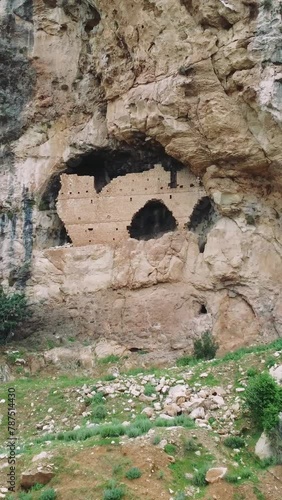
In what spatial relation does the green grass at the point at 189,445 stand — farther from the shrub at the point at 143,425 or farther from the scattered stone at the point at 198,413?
the scattered stone at the point at 198,413

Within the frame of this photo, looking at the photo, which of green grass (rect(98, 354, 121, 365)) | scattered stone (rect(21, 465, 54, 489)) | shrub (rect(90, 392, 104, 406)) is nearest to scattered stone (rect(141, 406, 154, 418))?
shrub (rect(90, 392, 104, 406))

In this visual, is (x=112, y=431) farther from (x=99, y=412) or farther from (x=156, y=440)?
(x=99, y=412)

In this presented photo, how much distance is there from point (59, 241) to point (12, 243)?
1674 millimetres

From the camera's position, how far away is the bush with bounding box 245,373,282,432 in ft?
37.6

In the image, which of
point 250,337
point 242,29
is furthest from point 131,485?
point 242,29

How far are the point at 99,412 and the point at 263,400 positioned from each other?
3.41 meters

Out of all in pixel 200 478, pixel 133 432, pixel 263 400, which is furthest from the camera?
pixel 263 400

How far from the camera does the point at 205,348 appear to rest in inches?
721

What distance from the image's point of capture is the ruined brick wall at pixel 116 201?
2153cm

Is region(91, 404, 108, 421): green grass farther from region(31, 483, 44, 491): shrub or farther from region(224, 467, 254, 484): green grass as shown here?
region(224, 467, 254, 484): green grass

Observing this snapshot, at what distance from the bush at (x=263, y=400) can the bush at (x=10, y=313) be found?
10401mm

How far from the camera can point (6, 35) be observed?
914 inches

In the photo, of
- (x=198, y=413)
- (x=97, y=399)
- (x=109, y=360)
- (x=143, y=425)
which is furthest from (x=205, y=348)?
(x=143, y=425)

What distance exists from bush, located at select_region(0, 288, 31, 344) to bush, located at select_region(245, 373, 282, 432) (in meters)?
10.4
